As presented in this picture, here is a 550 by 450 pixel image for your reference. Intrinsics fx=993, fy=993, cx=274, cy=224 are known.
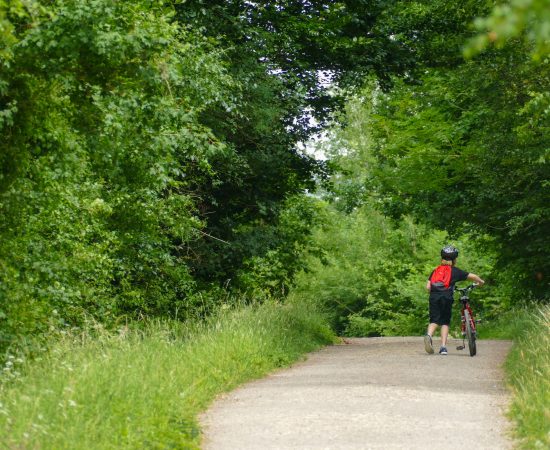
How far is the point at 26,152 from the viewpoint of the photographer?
11109 millimetres

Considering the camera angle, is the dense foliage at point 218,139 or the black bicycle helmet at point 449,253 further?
the black bicycle helmet at point 449,253

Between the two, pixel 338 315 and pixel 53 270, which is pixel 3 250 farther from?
pixel 338 315

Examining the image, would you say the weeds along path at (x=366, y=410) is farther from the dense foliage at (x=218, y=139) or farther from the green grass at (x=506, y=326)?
the green grass at (x=506, y=326)

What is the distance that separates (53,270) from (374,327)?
1375 inches

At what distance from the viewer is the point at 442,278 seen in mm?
16562

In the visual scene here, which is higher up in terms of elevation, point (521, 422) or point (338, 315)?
point (521, 422)

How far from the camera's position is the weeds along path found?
7758 mm

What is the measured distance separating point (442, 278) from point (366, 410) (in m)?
7.64

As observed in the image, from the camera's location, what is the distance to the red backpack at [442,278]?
54.1 ft

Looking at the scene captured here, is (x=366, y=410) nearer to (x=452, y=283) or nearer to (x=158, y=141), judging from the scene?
(x=158, y=141)

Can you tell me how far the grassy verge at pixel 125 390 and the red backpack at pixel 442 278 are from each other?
388 centimetres

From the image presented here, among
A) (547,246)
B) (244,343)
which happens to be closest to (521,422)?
(244,343)

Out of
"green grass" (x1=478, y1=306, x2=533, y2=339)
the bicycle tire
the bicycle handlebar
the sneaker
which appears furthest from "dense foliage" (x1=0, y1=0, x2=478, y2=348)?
"green grass" (x1=478, y1=306, x2=533, y2=339)

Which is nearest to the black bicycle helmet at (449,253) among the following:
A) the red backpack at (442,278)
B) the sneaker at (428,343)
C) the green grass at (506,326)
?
the red backpack at (442,278)
